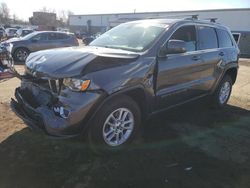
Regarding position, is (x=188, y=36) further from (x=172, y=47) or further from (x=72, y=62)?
(x=72, y=62)

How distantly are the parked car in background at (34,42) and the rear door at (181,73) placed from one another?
1092 cm

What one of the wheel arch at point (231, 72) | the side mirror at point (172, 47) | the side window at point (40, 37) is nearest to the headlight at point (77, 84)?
the side mirror at point (172, 47)

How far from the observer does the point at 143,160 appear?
160 inches

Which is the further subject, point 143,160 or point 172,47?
point 172,47

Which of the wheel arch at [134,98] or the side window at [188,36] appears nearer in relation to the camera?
the wheel arch at [134,98]

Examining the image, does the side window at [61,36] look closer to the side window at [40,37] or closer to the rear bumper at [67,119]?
the side window at [40,37]

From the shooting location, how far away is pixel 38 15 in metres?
83.2

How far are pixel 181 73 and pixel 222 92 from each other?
94.0 inches

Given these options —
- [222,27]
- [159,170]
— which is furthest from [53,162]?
[222,27]

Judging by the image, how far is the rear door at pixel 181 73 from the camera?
452 centimetres

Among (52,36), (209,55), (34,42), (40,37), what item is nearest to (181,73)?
(209,55)

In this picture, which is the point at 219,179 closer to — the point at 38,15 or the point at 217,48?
the point at 217,48

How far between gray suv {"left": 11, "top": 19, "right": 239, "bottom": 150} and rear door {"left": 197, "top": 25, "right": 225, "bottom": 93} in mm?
22

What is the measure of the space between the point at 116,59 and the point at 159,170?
5.10 feet
